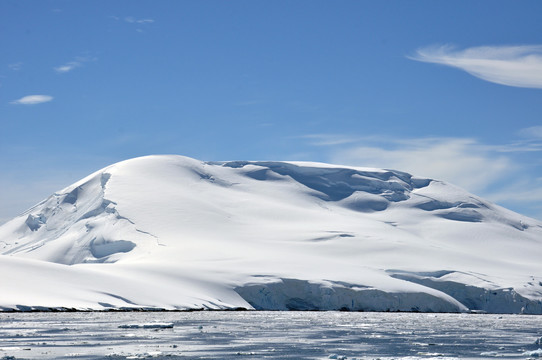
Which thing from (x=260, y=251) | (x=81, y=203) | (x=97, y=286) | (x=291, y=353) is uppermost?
(x=81, y=203)

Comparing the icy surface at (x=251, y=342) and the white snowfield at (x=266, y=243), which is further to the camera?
the white snowfield at (x=266, y=243)

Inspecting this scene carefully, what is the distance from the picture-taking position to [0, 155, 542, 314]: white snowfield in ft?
248

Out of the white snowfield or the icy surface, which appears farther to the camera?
the white snowfield

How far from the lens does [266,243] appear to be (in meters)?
107

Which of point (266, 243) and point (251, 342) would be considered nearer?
point (251, 342)

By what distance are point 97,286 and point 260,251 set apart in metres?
33.7

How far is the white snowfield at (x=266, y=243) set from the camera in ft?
248

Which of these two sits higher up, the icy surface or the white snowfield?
the white snowfield

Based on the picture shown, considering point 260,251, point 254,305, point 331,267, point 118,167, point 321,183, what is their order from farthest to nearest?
point 321,183 < point 118,167 < point 260,251 < point 331,267 < point 254,305

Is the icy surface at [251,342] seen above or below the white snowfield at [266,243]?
below

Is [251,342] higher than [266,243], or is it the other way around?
[266,243]

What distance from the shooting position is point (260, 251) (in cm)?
10094

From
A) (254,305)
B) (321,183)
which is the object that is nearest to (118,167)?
(321,183)

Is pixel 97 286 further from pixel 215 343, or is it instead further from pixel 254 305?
pixel 215 343
